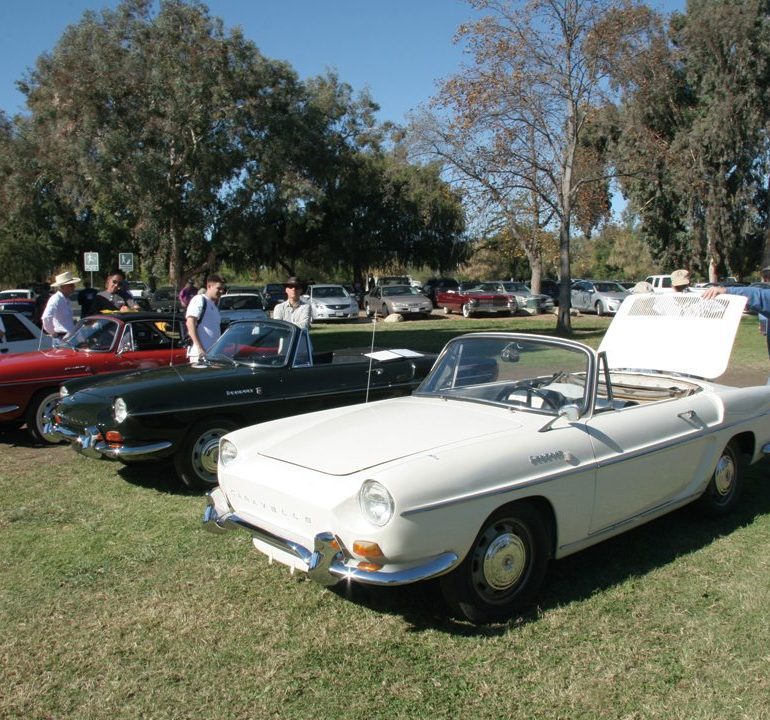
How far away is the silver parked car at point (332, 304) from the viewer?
2903 centimetres

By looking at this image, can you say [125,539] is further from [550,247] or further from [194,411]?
[550,247]

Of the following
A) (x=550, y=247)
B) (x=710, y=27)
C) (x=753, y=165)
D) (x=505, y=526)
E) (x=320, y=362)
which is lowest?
(x=505, y=526)

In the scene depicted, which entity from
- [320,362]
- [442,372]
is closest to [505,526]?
[442,372]

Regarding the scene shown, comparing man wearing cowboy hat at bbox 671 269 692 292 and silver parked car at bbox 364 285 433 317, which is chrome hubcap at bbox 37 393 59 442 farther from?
silver parked car at bbox 364 285 433 317

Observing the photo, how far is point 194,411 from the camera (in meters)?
5.97

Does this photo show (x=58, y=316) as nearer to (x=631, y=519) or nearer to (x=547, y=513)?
(x=547, y=513)

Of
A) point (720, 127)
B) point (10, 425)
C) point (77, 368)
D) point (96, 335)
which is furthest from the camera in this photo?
point (720, 127)

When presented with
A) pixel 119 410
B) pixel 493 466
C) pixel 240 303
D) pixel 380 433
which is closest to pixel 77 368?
pixel 119 410

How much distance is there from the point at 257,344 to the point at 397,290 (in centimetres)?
2475

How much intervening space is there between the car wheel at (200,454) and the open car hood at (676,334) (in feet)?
10.8

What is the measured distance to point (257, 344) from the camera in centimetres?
686

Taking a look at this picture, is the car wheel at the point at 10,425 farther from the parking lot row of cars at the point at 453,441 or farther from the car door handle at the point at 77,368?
the parking lot row of cars at the point at 453,441

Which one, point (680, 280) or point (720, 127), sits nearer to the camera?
point (680, 280)

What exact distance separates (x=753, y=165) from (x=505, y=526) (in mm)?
37148
